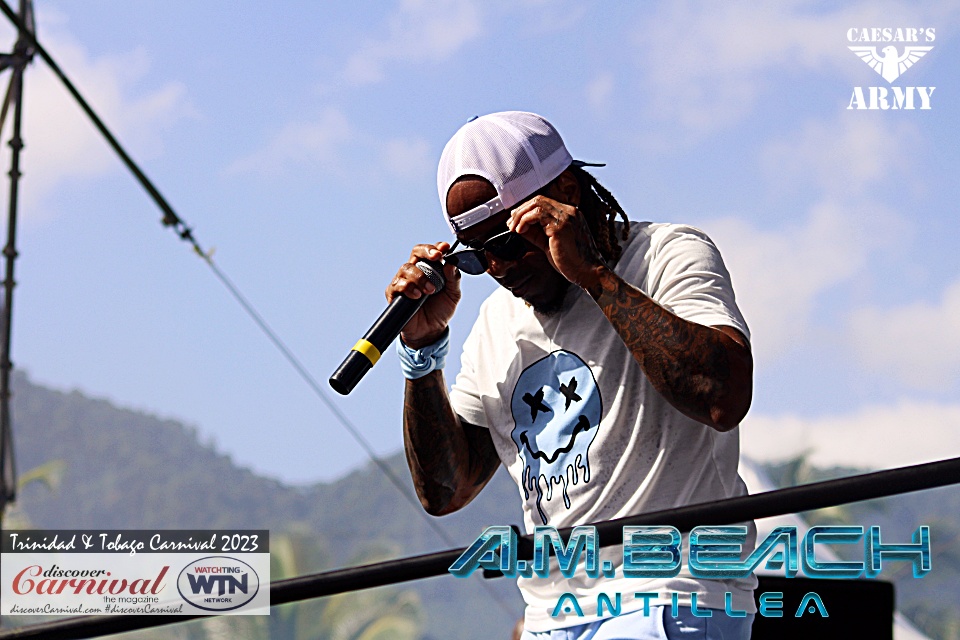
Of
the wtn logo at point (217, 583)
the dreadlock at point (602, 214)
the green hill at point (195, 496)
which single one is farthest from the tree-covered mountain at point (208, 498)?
the dreadlock at point (602, 214)

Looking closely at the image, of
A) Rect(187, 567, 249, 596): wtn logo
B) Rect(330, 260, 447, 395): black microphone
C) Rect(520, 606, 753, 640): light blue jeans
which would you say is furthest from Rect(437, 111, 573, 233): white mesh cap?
Rect(187, 567, 249, 596): wtn logo

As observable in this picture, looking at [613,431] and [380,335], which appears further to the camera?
[380,335]

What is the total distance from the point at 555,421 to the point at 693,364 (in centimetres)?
31

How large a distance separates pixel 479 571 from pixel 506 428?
0.89 ft

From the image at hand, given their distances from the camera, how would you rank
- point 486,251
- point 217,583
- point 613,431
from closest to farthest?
1. point 613,431
2. point 486,251
3. point 217,583

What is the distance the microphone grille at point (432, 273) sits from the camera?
210 centimetres

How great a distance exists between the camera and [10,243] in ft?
21.1

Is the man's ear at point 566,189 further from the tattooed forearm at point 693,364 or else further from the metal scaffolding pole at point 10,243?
the metal scaffolding pole at point 10,243

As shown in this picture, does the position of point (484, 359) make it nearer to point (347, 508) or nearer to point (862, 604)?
point (862, 604)

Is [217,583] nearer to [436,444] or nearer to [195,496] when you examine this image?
[436,444]

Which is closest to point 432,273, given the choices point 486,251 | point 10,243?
point 486,251

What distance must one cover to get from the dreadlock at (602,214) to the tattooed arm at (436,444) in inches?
16.4

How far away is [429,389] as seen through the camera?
7.22ft

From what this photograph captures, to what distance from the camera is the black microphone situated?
199cm
